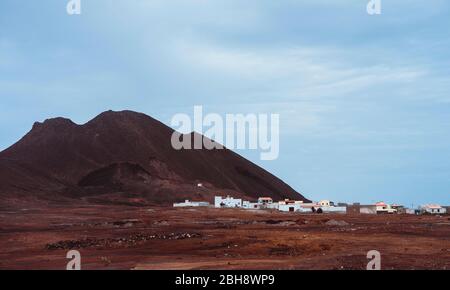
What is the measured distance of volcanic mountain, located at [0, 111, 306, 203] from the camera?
116 metres

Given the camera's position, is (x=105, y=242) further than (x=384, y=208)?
No

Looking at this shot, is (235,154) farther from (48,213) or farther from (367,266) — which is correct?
(367,266)

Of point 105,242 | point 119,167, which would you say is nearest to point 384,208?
point 119,167

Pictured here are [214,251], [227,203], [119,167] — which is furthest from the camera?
[119,167]

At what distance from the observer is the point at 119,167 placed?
5202 inches

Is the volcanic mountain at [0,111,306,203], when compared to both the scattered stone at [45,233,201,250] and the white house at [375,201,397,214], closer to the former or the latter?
the white house at [375,201,397,214]

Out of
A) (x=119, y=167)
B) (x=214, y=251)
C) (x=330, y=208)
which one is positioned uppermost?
(x=119, y=167)

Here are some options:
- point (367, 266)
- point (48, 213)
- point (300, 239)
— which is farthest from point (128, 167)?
point (367, 266)

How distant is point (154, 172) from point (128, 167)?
42.6 ft

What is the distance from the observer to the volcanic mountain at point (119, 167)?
382 feet

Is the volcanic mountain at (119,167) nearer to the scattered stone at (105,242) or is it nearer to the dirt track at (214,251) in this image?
the scattered stone at (105,242)

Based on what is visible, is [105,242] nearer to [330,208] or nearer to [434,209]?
[330,208]

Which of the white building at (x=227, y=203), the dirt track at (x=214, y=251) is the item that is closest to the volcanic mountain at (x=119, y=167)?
the white building at (x=227, y=203)

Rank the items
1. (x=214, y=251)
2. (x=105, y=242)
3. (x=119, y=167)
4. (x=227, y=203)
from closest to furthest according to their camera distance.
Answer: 1. (x=214, y=251)
2. (x=105, y=242)
3. (x=227, y=203)
4. (x=119, y=167)
